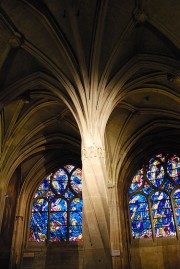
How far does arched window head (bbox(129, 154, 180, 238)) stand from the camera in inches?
504

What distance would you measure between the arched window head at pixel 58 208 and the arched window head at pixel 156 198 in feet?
9.49

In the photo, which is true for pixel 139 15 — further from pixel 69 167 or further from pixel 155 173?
pixel 69 167

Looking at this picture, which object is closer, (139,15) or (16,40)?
(139,15)

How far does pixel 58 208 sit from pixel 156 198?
511 centimetres

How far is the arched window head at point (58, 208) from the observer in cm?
1411

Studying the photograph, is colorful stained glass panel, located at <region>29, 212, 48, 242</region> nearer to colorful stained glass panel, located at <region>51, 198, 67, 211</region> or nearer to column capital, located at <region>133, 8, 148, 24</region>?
colorful stained glass panel, located at <region>51, 198, 67, 211</region>

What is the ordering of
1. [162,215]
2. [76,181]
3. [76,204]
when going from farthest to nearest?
[76,181]
[76,204]
[162,215]

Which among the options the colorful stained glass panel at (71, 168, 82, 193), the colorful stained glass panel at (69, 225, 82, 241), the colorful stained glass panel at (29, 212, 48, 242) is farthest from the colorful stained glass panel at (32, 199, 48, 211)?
the colorful stained glass panel at (69, 225, 82, 241)

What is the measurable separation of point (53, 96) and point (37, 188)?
20.0 ft

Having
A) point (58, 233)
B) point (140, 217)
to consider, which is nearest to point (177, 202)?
point (140, 217)

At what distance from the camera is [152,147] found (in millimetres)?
14906

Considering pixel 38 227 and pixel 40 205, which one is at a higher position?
pixel 40 205

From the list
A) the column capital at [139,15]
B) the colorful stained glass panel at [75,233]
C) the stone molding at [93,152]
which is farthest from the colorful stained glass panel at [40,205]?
the column capital at [139,15]

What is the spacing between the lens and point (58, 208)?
1488cm
